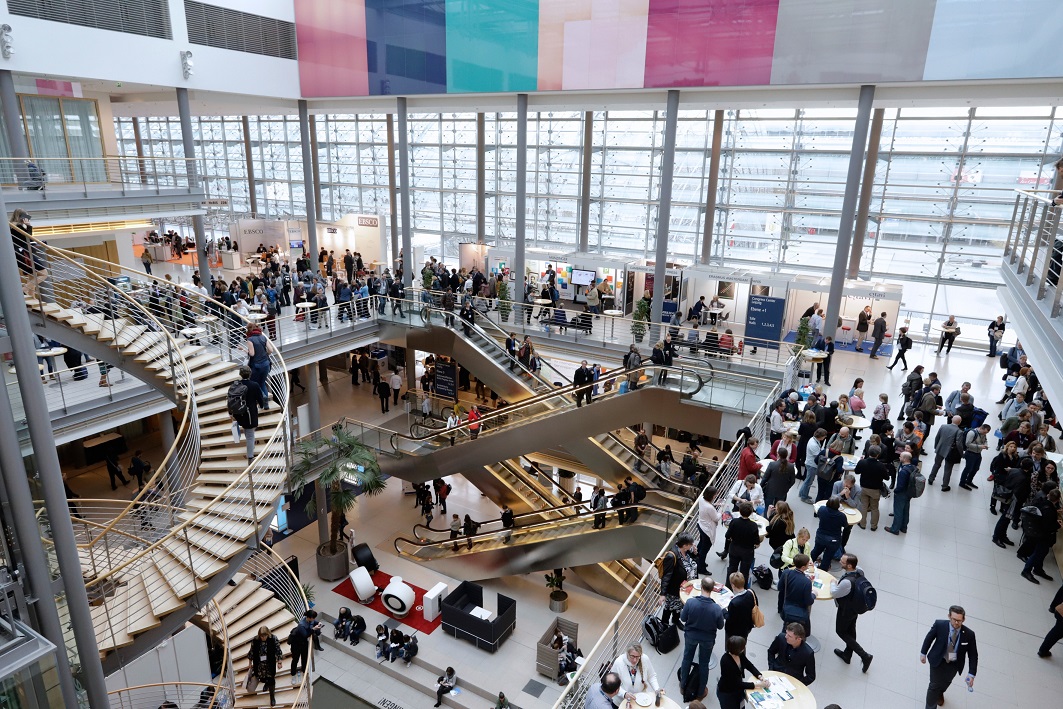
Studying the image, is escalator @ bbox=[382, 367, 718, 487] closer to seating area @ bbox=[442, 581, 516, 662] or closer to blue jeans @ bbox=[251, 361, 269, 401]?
seating area @ bbox=[442, 581, 516, 662]

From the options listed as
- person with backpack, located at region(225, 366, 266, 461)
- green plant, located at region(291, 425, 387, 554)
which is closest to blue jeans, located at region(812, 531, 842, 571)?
person with backpack, located at region(225, 366, 266, 461)

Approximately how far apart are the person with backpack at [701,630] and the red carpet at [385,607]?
10659 millimetres

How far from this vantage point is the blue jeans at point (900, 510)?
29.7 ft

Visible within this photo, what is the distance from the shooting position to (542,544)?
1556 cm

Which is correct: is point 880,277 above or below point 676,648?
above

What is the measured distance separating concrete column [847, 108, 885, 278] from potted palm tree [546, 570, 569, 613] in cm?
1386

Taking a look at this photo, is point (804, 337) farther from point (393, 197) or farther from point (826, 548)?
point (393, 197)

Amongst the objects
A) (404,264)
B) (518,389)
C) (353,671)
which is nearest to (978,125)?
(518,389)

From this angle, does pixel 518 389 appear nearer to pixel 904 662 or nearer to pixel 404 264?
pixel 404 264

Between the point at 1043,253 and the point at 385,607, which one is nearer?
the point at 1043,253

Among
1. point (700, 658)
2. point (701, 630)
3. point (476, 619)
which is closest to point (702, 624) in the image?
point (701, 630)

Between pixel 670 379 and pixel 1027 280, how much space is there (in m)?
6.69

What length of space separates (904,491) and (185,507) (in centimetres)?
916

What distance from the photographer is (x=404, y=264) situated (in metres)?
21.9
